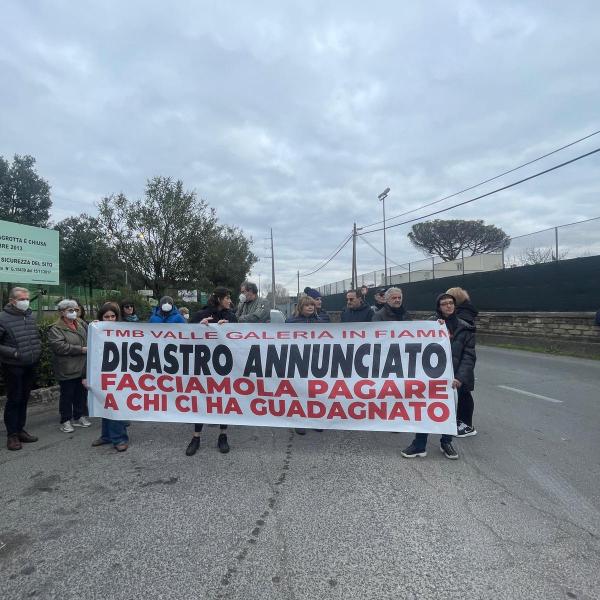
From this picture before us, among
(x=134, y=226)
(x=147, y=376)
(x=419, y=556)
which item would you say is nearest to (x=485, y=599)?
(x=419, y=556)

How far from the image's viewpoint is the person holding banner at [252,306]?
17.6 feet

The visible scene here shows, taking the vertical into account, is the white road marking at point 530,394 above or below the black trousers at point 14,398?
below

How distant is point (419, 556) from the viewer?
8.46 feet

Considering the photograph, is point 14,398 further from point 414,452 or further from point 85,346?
point 414,452

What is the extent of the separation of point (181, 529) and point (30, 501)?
1.40 meters


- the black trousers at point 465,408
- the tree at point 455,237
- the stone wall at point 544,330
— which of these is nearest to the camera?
the black trousers at point 465,408

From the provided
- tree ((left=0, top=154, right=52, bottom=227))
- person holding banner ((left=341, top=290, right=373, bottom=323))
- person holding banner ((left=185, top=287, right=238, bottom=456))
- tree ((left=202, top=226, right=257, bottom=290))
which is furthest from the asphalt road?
tree ((left=0, top=154, right=52, bottom=227))

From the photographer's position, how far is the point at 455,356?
4.47 m

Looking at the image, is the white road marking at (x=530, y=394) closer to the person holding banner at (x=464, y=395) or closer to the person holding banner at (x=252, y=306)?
the person holding banner at (x=464, y=395)

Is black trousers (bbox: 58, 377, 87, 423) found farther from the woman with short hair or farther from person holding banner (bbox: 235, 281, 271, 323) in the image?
person holding banner (bbox: 235, 281, 271, 323)

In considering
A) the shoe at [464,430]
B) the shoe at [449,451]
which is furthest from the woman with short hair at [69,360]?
the shoe at [464,430]

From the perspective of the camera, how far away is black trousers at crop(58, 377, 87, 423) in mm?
5305

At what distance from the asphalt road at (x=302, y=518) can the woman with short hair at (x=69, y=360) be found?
39cm

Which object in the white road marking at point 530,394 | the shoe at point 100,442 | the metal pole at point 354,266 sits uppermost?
the metal pole at point 354,266
